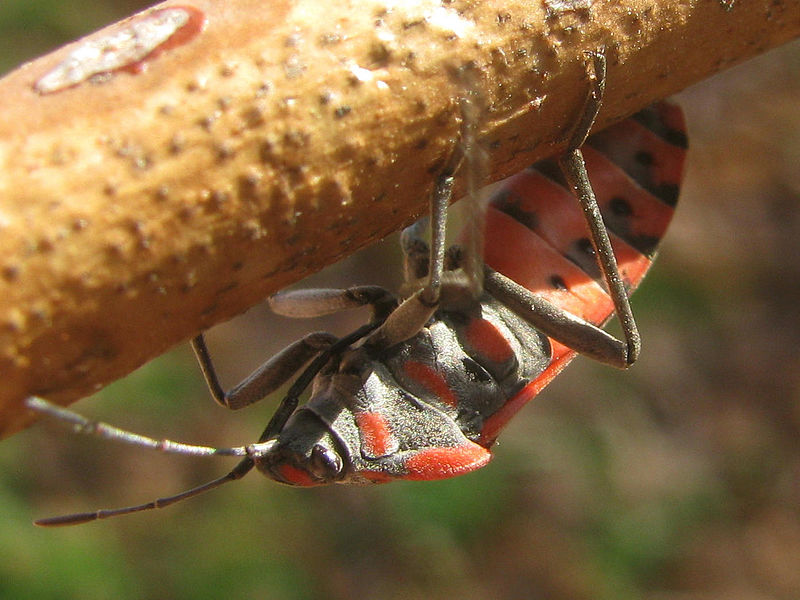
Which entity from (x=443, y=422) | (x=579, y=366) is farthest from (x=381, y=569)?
(x=443, y=422)

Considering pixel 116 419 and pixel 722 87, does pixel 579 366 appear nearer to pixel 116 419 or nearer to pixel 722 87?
pixel 722 87

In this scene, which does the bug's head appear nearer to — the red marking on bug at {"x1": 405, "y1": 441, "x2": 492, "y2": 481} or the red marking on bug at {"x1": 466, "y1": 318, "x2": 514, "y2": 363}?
the red marking on bug at {"x1": 405, "y1": 441, "x2": 492, "y2": 481}

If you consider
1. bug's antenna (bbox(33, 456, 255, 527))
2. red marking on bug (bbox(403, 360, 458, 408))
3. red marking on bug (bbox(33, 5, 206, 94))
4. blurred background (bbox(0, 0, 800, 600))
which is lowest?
blurred background (bbox(0, 0, 800, 600))

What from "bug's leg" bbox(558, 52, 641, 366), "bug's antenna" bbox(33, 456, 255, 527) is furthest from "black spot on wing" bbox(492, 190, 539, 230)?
"bug's antenna" bbox(33, 456, 255, 527)

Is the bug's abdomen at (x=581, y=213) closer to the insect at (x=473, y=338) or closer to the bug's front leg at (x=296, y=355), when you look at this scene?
the insect at (x=473, y=338)

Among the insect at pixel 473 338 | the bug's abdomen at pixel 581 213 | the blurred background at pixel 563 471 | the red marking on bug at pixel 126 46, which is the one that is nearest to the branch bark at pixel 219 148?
the red marking on bug at pixel 126 46

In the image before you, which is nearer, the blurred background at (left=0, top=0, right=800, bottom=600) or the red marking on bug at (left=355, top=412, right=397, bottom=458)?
the red marking on bug at (left=355, top=412, right=397, bottom=458)

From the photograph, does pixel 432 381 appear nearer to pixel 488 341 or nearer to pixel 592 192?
pixel 488 341
